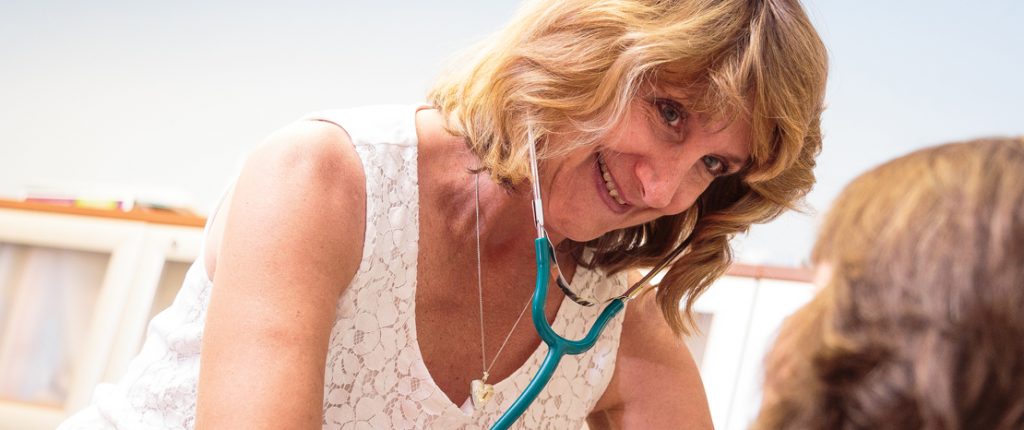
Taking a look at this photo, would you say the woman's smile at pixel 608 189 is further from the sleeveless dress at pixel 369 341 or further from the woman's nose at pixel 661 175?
the sleeveless dress at pixel 369 341

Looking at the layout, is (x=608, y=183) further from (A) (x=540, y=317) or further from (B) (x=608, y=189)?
(A) (x=540, y=317)

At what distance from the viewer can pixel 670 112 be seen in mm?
1193

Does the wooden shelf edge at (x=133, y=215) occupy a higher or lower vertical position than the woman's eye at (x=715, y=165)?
lower

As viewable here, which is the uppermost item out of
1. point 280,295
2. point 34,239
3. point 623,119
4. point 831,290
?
point 623,119

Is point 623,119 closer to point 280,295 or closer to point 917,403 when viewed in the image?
point 280,295

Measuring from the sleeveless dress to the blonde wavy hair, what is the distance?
0.11 m

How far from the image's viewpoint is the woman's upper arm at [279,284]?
0.97 m

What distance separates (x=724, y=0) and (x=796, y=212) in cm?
33

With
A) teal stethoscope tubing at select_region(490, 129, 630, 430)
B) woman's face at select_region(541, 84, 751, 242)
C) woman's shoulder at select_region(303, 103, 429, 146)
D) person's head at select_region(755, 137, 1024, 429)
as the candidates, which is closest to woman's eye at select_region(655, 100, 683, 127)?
woman's face at select_region(541, 84, 751, 242)

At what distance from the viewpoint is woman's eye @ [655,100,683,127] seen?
1.19 metres

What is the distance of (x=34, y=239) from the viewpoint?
1795mm

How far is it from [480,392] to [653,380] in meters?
0.32

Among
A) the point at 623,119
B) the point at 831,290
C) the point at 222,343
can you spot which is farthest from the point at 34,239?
the point at 831,290

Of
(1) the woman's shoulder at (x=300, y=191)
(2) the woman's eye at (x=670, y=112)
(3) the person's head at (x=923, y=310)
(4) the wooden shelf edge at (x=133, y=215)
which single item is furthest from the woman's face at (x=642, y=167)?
(4) the wooden shelf edge at (x=133, y=215)
